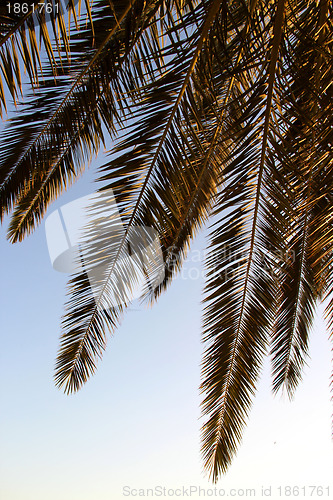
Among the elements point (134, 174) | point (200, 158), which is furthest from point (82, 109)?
point (200, 158)

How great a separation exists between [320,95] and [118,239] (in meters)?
1.77

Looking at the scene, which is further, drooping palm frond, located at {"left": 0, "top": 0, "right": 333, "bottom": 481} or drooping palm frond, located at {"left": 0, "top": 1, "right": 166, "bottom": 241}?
drooping palm frond, located at {"left": 0, "top": 1, "right": 166, "bottom": 241}

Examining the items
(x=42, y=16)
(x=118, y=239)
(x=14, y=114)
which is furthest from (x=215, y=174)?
(x=42, y=16)

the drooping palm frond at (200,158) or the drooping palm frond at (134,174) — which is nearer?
the drooping palm frond at (200,158)

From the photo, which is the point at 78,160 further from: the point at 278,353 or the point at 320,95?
the point at 278,353

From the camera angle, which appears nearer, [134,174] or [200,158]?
[134,174]

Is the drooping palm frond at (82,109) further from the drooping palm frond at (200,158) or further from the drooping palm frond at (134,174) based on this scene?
the drooping palm frond at (134,174)

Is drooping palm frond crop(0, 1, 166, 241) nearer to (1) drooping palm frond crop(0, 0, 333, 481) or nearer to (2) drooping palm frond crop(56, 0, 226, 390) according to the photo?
(1) drooping palm frond crop(0, 0, 333, 481)

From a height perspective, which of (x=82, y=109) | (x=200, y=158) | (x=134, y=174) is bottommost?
(x=200, y=158)

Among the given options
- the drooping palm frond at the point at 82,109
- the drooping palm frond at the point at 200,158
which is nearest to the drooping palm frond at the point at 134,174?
the drooping palm frond at the point at 200,158

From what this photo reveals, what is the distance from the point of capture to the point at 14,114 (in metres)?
3.35

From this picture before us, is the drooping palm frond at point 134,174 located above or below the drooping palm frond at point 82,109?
below

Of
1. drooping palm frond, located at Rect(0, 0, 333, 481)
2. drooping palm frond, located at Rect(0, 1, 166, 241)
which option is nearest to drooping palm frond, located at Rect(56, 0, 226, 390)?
drooping palm frond, located at Rect(0, 0, 333, 481)

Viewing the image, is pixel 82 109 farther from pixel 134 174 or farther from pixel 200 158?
pixel 200 158
